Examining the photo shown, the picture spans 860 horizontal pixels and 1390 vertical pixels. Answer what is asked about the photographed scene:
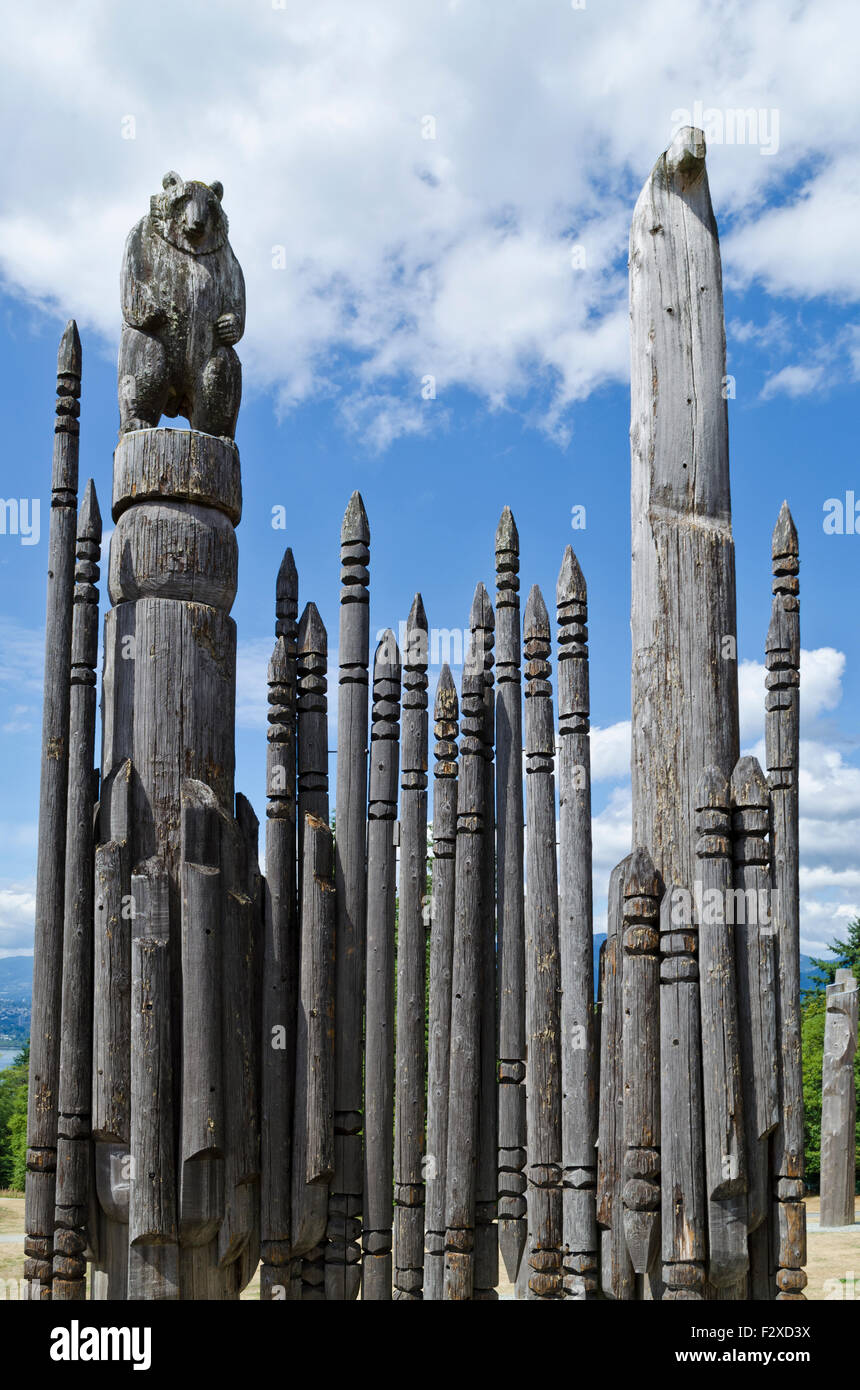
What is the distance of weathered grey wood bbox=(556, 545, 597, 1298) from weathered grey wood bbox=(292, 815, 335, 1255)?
0.97m

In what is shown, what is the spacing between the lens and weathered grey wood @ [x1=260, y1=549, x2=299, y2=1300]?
4898mm

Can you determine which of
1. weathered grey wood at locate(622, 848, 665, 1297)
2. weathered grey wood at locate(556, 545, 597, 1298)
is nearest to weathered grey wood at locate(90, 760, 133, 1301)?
weathered grey wood at locate(556, 545, 597, 1298)

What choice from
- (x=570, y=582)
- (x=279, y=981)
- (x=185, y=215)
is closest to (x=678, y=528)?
(x=570, y=582)

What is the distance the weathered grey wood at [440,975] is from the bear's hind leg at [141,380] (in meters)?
1.78

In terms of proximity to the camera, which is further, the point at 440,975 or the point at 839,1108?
the point at 839,1108

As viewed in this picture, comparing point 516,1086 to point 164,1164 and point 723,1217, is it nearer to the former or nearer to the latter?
point 723,1217

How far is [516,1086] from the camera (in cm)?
493

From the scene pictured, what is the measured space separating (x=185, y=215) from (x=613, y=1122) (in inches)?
169

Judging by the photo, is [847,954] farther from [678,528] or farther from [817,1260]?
[678,528]

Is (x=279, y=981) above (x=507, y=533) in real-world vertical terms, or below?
below

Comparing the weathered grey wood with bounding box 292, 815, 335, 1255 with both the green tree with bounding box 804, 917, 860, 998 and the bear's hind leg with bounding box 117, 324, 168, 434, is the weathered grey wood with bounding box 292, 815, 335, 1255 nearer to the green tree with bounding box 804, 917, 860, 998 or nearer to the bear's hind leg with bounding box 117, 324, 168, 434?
the bear's hind leg with bounding box 117, 324, 168, 434

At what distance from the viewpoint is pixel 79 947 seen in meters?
5.13

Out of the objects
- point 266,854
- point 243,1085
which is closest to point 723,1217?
point 243,1085
